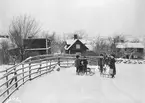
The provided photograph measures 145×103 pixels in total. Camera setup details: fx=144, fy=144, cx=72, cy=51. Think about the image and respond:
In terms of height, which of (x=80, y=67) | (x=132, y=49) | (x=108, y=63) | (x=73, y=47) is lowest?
(x=132, y=49)

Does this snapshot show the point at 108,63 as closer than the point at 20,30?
Yes

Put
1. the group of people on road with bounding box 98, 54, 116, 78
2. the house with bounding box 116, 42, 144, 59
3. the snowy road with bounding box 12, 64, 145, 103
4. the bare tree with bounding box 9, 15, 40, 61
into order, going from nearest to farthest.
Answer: the snowy road with bounding box 12, 64, 145, 103 < the group of people on road with bounding box 98, 54, 116, 78 < the bare tree with bounding box 9, 15, 40, 61 < the house with bounding box 116, 42, 144, 59

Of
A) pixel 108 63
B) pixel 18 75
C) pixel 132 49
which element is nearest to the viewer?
pixel 18 75

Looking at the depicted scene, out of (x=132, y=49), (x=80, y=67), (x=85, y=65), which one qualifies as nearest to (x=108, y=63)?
(x=85, y=65)

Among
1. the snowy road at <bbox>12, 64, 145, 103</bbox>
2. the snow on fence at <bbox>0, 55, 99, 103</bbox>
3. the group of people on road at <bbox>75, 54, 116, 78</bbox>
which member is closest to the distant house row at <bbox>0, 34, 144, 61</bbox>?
the snow on fence at <bbox>0, 55, 99, 103</bbox>

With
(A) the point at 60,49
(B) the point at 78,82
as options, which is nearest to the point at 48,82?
(B) the point at 78,82

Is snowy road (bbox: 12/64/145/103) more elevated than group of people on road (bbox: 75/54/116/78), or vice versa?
group of people on road (bbox: 75/54/116/78)

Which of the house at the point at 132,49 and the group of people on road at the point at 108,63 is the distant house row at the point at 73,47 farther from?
the group of people on road at the point at 108,63

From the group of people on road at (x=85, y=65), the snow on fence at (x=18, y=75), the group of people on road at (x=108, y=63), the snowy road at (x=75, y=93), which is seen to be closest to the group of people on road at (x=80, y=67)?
the group of people on road at (x=85, y=65)

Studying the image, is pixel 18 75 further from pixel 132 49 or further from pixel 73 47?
pixel 132 49

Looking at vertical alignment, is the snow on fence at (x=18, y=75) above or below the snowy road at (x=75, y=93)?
above

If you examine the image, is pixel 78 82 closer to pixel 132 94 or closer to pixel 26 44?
pixel 132 94

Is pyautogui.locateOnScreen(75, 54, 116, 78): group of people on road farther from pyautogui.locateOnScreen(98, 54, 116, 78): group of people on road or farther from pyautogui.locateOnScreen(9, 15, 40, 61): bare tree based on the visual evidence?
pyautogui.locateOnScreen(9, 15, 40, 61): bare tree

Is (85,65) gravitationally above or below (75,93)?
above
